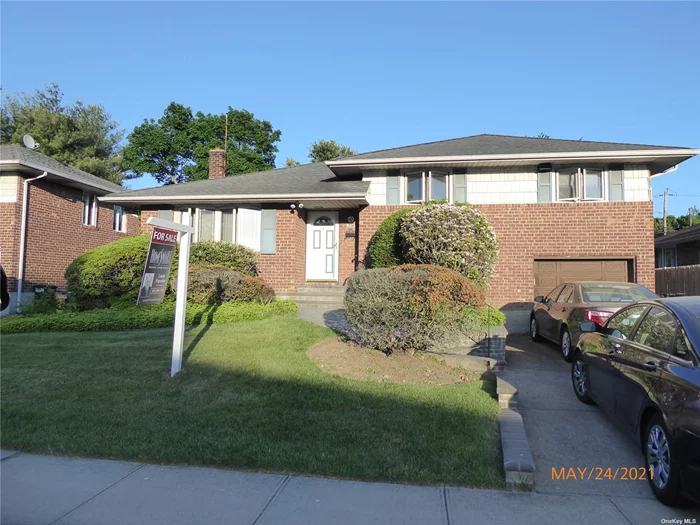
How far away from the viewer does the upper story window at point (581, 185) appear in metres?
12.6

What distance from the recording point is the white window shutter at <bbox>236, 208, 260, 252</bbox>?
46.7 feet

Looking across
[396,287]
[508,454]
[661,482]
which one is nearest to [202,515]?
[508,454]

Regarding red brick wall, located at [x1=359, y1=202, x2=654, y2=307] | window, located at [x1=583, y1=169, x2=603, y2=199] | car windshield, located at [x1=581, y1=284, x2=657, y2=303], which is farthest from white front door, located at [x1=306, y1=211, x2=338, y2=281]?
car windshield, located at [x1=581, y1=284, x2=657, y2=303]

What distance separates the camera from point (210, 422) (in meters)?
4.93

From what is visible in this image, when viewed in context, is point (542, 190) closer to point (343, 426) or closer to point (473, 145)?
point (473, 145)

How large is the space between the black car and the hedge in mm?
7165

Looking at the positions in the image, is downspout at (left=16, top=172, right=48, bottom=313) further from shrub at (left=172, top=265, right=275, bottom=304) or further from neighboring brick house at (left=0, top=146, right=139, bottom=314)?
shrub at (left=172, top=265, right=275, bottom=304)

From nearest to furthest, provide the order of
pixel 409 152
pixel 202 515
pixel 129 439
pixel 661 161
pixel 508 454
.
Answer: pixel 202 515 → pixel 508 454 → pixel 129 439 → pixel 661 161 → pixel 409 152

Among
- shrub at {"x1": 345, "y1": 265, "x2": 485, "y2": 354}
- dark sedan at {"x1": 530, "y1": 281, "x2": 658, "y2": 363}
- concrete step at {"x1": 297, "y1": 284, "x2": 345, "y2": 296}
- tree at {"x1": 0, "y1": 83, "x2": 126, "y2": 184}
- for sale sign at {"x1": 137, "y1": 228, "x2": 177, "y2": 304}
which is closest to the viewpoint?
for sale sign at {"x1": 137, "y1": 228, "x2": 177, "y2": 304}

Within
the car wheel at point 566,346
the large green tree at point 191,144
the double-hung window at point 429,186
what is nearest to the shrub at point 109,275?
the double-hung window at point 429,186

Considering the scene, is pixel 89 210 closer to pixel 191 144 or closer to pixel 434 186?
pixel 434 186

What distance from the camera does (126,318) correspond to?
9633mm

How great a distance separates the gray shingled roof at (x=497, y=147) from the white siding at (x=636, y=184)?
2.07ft

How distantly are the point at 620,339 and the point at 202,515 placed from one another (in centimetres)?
418
